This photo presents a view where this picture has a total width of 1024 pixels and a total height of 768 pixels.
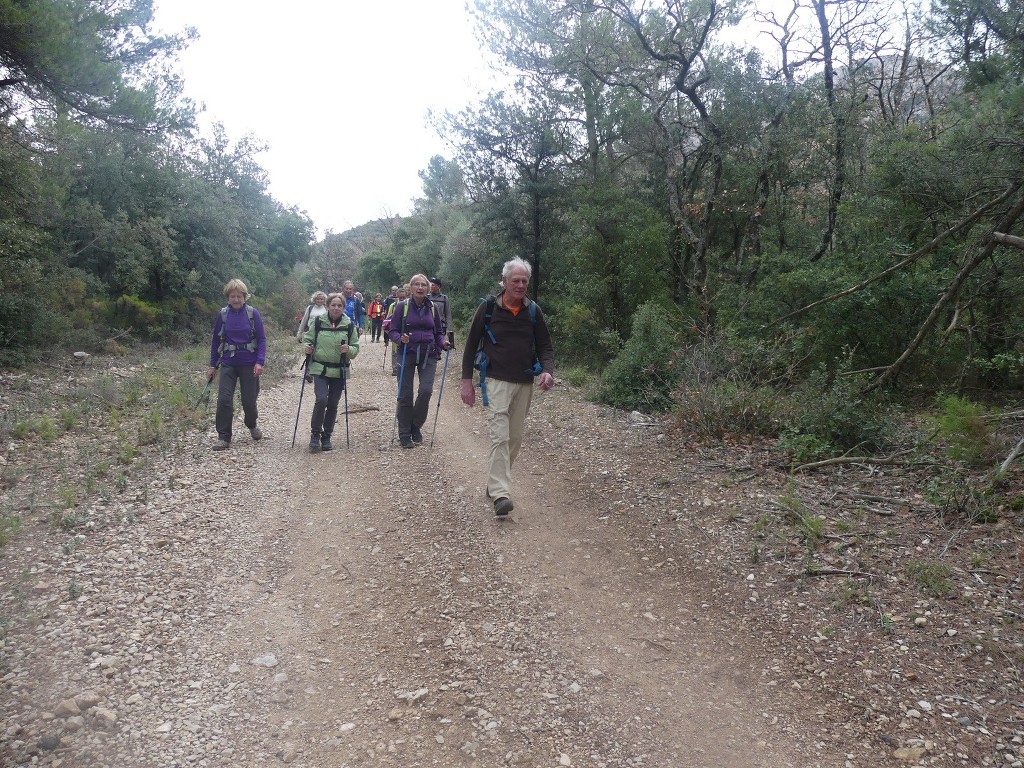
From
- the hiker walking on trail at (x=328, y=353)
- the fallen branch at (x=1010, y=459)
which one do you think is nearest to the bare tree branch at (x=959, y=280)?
the fallen branch at (x=1010, y=459)

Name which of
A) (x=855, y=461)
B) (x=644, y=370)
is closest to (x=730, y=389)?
(x=855, y=461)

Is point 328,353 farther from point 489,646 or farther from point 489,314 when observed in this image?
point 489,646

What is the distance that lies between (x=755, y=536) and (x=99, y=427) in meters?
8.80

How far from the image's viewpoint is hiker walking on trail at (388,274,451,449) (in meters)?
8.69

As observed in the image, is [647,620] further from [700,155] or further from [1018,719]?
[700,155]

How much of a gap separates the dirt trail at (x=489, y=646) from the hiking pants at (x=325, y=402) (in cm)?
212

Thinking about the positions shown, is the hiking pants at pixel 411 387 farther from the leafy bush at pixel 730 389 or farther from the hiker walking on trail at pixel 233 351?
the leafy bush at pixel 730 389

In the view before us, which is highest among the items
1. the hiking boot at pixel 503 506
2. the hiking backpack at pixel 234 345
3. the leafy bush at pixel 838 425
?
the hiking backpack at pixel 234 345

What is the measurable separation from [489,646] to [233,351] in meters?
6.05

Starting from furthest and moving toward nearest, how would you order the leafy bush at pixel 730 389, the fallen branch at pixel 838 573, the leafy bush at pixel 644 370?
the leafy bush at pixel 644 370 < the leafy bush at pixel 730 389 < the fallen branch at pixel 838 573

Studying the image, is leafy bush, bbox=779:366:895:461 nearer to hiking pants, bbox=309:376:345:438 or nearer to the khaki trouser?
the khaki trouser

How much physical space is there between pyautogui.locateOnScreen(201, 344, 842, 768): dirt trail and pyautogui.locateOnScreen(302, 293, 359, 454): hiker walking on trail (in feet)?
7.07

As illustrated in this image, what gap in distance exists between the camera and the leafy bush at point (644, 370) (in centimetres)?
1020

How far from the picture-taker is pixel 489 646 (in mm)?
4059
